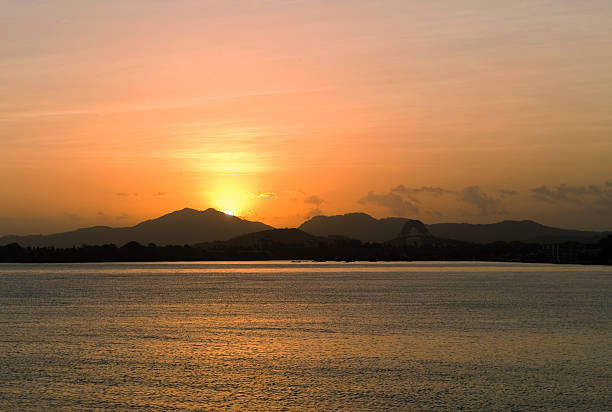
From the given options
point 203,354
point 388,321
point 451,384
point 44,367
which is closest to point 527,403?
point 451,384

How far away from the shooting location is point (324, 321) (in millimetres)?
68688

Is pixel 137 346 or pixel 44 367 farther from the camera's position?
pixel 137 346

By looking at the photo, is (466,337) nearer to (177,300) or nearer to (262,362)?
(262,362)

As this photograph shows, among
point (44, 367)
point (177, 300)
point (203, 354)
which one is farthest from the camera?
point (177, 300)

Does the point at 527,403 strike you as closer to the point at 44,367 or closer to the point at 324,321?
the point at 44,367

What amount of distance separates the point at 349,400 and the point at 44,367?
18967 mm

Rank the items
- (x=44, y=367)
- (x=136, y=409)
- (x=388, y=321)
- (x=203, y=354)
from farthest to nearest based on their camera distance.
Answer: (x=388, y=321), (x=203, y=354), (x=44, y=367), (x=136, y=409)

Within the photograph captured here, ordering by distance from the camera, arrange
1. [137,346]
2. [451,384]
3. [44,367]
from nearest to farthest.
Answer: [451,384]
[44,367]
[137,346]

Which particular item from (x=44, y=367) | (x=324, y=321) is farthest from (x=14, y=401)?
(x=324, y=321)

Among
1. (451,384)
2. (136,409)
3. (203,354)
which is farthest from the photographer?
(203,354)

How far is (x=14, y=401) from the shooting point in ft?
108

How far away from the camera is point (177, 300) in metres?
103

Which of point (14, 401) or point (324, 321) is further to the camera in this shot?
point (324, 321)

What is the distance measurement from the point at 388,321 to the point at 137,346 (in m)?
26.2
